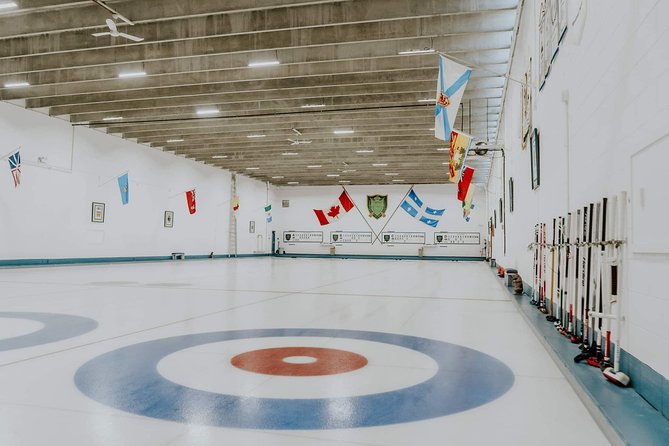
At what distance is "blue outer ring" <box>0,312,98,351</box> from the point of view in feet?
11.4

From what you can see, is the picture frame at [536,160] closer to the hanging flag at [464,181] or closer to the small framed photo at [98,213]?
the hanging flag at [464,181]

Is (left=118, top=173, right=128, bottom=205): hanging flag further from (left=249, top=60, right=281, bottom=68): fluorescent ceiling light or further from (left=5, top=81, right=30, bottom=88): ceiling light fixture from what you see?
(left=249, top=60, right=281, bottom=68): fluorescent ceiling light

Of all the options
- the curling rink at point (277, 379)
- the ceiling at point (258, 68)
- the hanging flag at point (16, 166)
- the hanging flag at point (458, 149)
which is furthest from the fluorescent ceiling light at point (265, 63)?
the hanging flag at point (16, 166)

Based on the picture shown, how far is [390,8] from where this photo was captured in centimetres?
809

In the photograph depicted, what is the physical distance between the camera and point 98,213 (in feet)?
52.1

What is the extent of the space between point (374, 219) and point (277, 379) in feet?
87.5

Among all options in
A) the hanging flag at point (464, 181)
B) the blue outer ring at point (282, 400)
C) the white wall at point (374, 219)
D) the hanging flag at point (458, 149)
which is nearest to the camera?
the blue outer ring at point (282, 400)

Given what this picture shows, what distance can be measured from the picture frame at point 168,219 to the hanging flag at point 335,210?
11.8m

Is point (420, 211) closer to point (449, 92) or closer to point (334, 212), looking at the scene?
point (334, 212)

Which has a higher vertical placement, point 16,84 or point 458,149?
point 16,84

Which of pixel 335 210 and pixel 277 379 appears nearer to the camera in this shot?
pixel 277 379

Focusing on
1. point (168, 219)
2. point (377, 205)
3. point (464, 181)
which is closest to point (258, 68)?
point (464, 181)

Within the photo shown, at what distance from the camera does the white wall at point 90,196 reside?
1310cm

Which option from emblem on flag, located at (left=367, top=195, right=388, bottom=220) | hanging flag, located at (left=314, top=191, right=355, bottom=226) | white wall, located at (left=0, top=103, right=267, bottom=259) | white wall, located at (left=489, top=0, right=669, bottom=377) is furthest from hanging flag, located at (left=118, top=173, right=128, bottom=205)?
emblem on flag, located at (left=367, top=195, right=388, bottom=220)
